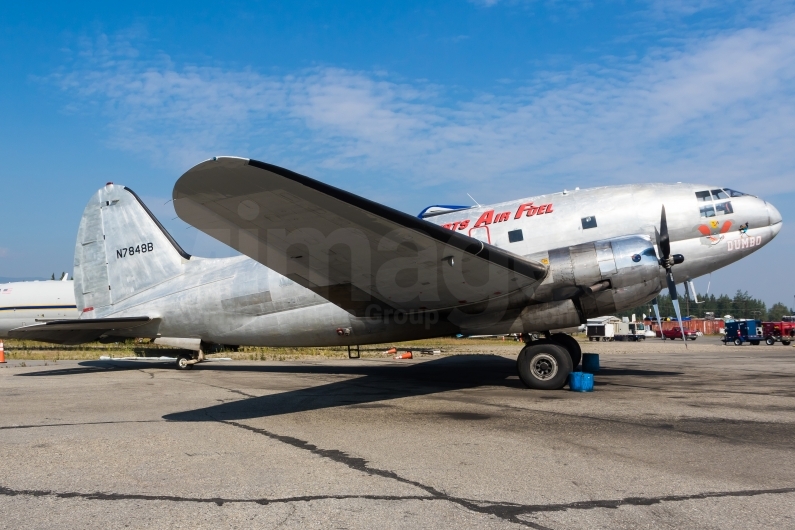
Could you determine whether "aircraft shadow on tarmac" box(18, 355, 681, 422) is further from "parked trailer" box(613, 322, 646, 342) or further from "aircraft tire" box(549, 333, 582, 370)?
"parked trailer" box(613, 322, 646, 342)

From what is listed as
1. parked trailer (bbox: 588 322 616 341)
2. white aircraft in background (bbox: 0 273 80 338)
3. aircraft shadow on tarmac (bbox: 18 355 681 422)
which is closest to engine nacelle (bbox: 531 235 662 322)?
aircraft shadow on tarmac (bbox: 18 355 681 422)

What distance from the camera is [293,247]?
34.3 feet

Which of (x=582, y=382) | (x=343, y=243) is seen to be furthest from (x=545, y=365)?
(x=343, y=243)

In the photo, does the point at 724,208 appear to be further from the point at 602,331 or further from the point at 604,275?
the point at 602,331

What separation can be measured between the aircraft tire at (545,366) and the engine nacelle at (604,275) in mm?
1006

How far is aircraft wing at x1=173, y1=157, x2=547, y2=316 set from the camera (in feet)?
25.7

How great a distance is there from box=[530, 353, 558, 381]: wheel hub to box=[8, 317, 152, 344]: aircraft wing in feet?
35.4

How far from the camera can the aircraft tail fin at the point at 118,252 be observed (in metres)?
17.6

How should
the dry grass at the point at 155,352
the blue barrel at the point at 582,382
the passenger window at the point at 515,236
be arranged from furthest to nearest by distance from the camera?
1. the dry grass at the point at 155,352
2. the passenger window at the point at 515,236
3. the blue barrel at the point at 582,382

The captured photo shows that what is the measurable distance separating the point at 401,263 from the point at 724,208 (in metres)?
7.56

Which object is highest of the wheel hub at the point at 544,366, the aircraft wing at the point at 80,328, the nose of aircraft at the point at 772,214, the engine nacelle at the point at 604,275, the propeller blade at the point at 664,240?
the nose of aircraft at the point at 772,214

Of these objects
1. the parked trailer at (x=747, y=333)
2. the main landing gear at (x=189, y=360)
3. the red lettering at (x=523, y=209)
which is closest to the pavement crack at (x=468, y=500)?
the red lettering at (x=523, y=209)

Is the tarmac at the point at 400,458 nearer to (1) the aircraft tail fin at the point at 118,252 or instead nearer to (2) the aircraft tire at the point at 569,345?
(2) the aircraft tire at the point at 569,345

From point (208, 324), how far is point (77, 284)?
5.63m
